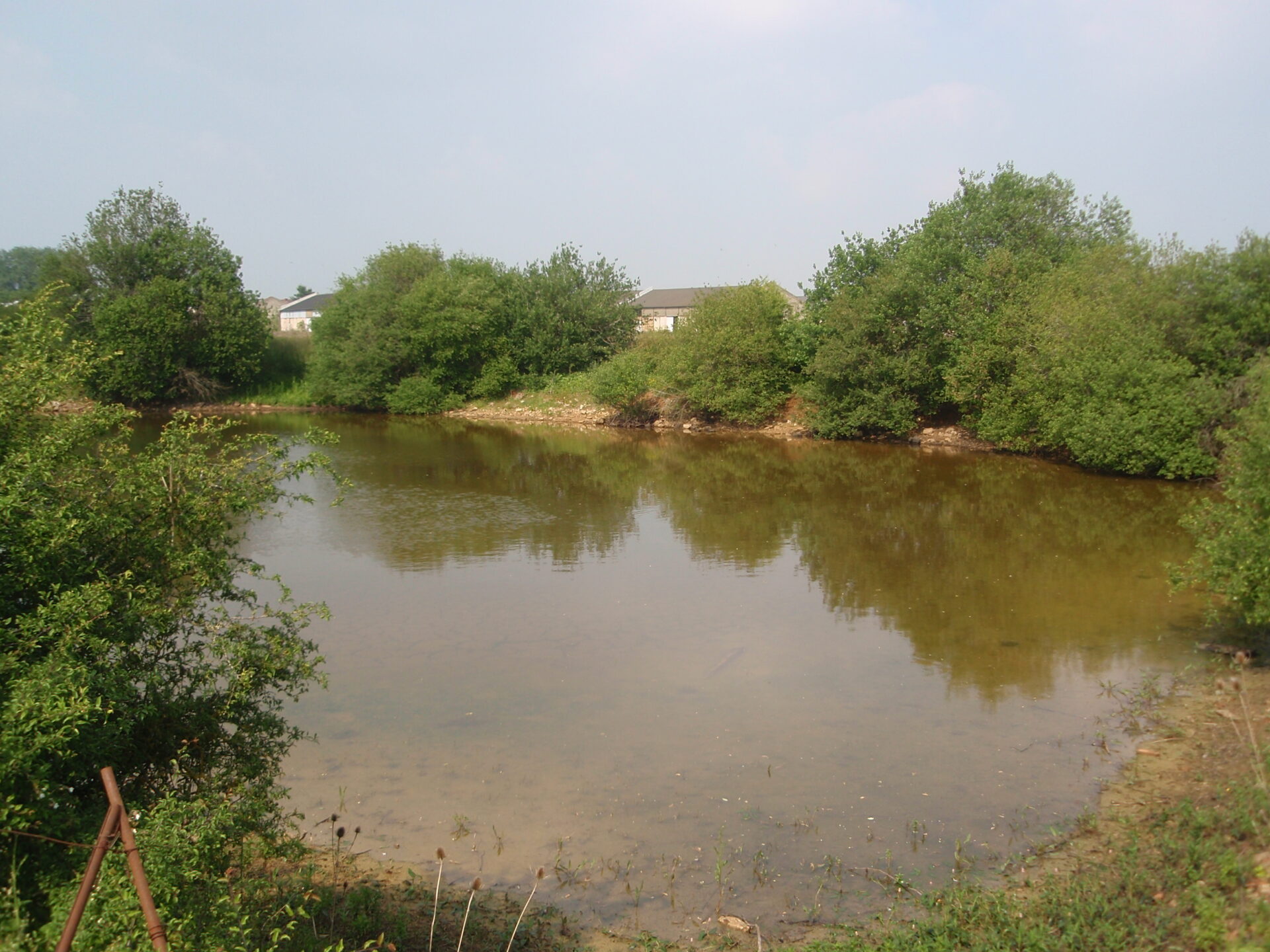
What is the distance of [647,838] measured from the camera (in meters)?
7.26

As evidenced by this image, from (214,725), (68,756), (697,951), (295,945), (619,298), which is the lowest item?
(697,951)

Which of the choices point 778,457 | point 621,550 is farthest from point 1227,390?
point 621,550

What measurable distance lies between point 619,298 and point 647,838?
142 ft

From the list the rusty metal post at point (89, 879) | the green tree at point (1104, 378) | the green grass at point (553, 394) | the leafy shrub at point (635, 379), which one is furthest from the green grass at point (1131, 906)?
the green grass at point (553, 394)

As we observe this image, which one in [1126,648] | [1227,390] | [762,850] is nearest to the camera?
[762,850]

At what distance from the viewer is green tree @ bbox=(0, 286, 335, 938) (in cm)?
428

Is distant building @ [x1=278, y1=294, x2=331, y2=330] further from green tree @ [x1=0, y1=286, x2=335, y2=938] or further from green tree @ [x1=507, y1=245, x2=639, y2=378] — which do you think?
green tree @ [x1=0, y1=286, x2=335, y2=938]

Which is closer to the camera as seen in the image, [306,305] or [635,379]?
[635,379]

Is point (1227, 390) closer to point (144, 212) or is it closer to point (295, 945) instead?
point (295, 945)

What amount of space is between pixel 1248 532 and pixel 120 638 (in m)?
10.3

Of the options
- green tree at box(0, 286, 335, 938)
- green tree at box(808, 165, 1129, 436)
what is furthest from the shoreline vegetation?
green tree at box(808, 165, 1129, 436)

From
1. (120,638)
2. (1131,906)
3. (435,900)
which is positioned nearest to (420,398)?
(120,638)

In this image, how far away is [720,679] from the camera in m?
10.8

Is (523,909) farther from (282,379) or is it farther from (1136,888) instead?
(282,379)
